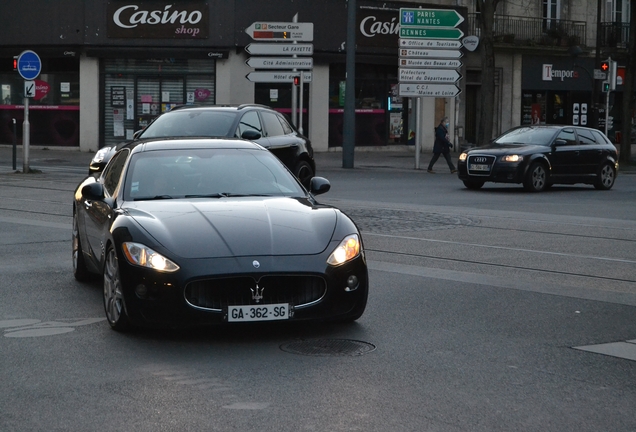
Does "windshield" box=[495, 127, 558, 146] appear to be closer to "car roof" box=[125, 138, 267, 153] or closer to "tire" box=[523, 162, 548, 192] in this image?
"tire" box=[523, 162, 548, 192]

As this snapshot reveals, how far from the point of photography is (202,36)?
3853cm

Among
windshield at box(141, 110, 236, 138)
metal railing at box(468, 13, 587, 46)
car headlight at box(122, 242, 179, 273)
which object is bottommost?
car headlight at box(122, 242, 179, 273)

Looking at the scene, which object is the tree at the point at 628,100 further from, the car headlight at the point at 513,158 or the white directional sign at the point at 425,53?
the car headlight at the point at 513,158

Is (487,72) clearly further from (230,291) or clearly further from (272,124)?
(230,291)

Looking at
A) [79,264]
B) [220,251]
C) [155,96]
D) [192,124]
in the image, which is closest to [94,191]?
[79,264]

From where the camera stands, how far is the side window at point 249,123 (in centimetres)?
1829

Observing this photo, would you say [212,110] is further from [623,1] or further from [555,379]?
[623,1]

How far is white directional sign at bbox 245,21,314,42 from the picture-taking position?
32.7 m

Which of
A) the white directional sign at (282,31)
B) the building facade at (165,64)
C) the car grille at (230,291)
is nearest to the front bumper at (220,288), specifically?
the car grille at (230,291)

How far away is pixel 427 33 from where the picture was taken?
32281 millimetres

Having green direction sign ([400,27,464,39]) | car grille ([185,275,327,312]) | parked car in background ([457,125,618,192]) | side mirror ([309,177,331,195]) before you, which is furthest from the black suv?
green direction sign ([400,27,464,39])

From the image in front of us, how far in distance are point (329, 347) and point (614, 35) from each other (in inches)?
1823

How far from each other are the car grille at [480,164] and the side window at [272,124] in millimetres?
5862

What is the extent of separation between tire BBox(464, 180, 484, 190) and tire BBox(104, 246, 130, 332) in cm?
1690
